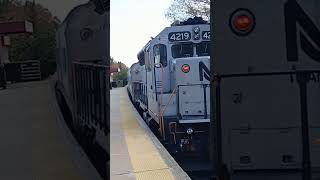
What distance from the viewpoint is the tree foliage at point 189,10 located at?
1863 millimetres

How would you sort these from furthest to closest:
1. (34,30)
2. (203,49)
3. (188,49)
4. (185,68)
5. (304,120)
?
1. (185,68)
2. (188,49)
3. (203,49)
4. (304,120)
5. (34,30)

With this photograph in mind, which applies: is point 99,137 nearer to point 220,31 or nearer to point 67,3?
point 67,3

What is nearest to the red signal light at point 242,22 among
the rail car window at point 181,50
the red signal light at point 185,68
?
the rail car window at point 181,50

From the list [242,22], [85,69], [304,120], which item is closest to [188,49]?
[242,22]

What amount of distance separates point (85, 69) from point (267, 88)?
70cm

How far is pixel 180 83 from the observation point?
9.20ft

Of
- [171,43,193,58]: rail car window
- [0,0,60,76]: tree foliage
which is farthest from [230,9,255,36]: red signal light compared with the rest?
[171,43,193,58]: rail car window

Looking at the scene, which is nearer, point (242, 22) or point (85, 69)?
point (85, 69)

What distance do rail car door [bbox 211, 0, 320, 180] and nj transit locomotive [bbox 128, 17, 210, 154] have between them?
12.1 inches

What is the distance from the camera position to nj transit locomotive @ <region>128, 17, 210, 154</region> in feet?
7.34

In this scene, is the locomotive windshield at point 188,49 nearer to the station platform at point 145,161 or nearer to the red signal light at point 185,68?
the red signal light at point 185,68

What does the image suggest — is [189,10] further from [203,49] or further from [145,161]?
[145,161]

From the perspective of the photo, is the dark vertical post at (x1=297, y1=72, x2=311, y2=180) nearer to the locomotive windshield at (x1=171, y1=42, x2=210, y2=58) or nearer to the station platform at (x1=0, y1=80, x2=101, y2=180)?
the locomotive windshield at (x1=171, y1=42, x2=210, y2=58)

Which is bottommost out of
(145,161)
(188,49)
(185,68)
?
(145,161)
